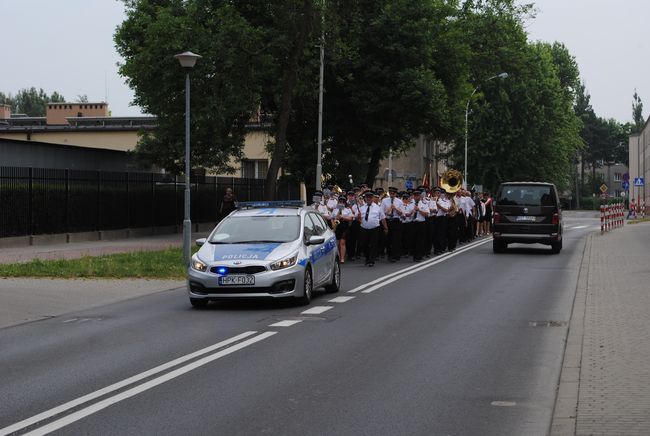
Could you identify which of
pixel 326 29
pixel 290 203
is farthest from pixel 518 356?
pixel 326 29

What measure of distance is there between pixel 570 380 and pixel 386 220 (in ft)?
56.7

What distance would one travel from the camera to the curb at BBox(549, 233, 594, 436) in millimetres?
6883

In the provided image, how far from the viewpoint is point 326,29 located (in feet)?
114

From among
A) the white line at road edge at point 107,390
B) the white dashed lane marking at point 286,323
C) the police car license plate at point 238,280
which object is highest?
the police car license plate at point 238,280

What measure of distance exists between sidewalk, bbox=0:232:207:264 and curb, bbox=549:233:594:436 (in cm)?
1440

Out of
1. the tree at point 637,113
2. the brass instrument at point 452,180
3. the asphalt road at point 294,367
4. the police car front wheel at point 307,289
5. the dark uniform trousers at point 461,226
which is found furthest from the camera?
the tree at point 637,113

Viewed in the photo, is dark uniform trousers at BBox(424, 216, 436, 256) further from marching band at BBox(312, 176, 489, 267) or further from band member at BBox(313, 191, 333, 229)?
band member at BBox(313, 191, 333, 229)

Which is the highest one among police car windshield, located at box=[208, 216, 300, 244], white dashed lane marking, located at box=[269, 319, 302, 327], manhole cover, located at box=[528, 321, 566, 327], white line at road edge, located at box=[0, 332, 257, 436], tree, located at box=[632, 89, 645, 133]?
tree, located at box=[632, 89, 645, 133]

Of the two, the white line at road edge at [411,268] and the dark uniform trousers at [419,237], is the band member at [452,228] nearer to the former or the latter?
the white line at road edge at [411,268]

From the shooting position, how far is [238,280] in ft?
47.7

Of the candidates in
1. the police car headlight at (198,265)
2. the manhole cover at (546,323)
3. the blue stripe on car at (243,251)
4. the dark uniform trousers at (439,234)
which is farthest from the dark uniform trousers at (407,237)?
the manhole cover at (546,323)

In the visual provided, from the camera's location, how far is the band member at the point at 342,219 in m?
25.0

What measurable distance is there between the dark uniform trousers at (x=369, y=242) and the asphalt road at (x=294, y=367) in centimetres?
→ 730

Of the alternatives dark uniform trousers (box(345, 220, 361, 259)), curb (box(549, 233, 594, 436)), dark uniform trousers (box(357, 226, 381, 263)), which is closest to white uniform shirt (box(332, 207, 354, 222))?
dark uniform trousers (box(357, 226, 381, 263))
